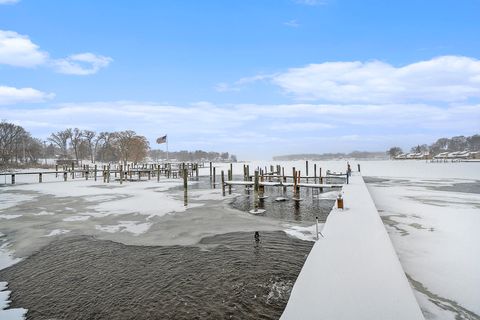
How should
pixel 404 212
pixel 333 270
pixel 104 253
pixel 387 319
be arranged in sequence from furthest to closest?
1. pixel 404 212
2. pixel 104 253
3. pixel 333 270
4. pixel 387 319

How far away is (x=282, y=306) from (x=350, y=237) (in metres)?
2.87

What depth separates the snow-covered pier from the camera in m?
3.83

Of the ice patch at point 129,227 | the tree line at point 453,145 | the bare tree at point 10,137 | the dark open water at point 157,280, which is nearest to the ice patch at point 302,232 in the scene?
the dark open water at point 157,280

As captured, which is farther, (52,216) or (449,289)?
(52,216)

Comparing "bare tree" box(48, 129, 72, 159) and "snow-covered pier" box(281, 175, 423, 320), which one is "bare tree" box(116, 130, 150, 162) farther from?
"snow-covered pier" box(281, 175, 423, 320)

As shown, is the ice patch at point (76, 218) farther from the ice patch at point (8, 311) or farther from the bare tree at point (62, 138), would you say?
the bare tree at point (62, 138)

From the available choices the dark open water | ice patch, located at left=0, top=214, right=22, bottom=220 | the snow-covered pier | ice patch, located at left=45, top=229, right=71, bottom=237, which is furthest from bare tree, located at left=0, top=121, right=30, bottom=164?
the snow-covered pier

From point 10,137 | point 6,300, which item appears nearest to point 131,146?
point 10,137

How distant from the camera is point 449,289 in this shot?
5691 mm

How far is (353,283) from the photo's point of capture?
185 inches

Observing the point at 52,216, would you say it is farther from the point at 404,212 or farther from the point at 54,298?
the point at 404,212

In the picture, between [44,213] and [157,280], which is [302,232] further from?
[44,213]

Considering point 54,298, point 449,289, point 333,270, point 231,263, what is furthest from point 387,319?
point 54,298

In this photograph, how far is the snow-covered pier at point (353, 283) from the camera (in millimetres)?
3834
